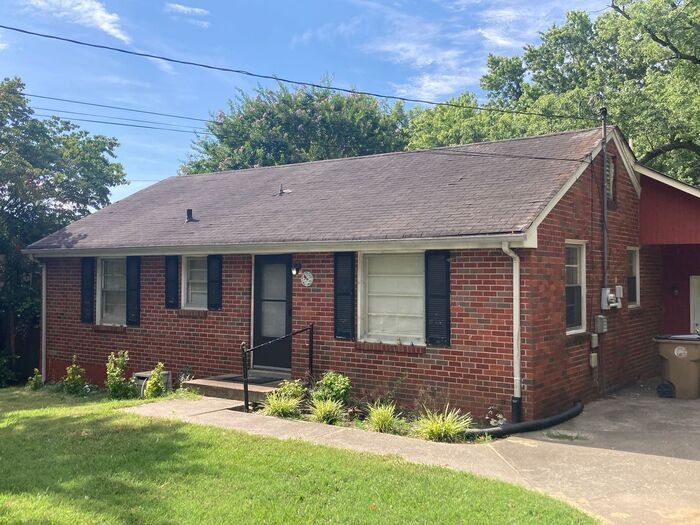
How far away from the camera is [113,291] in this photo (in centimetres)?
1273

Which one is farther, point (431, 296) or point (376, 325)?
point (376, 325)

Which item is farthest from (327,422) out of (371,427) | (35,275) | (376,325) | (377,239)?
(35,275)

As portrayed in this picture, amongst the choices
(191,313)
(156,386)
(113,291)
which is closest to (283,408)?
(156,386)

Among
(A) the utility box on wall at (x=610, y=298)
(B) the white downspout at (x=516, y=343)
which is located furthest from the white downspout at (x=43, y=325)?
(A) the utility box on wall at (x=610, y=298)

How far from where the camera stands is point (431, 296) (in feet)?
28.9

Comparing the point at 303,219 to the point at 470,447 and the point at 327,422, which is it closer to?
the point at 327,422

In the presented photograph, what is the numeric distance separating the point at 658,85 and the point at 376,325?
48.7 ft

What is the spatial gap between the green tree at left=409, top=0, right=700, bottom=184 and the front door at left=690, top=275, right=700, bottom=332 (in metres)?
7.37

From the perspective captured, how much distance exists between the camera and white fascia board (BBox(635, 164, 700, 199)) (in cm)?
1090

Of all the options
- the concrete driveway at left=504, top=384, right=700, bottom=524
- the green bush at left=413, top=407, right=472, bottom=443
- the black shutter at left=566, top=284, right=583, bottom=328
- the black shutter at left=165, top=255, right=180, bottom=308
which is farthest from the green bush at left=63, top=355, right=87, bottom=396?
the black shutter at left=566, top=284, right=583, bottom=328

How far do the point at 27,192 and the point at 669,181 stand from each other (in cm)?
1459

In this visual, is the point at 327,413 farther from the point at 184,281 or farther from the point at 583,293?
the point at 184,281

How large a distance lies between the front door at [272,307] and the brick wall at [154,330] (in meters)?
0.20

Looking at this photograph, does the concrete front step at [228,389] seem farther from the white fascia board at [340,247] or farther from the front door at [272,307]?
the white fascia board at [340,247]
